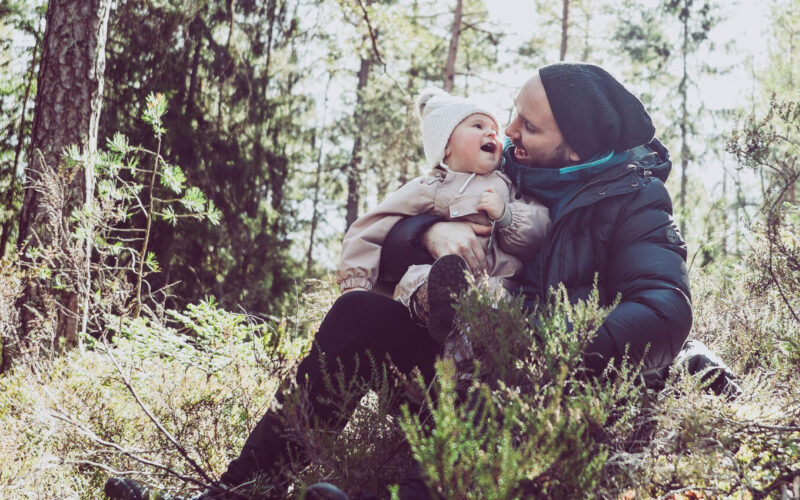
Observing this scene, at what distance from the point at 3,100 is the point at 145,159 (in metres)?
1.82

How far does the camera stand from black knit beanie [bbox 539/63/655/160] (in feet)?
8.87

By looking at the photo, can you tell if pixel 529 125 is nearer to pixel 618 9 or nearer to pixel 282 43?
pixel 282 43

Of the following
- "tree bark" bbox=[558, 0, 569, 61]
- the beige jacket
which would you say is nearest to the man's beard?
the beige jacket

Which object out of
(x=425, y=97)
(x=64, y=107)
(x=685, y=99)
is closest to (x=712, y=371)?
(x=425, y=97)

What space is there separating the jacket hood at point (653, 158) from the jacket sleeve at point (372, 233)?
0.88 metres

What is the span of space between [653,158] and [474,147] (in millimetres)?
761

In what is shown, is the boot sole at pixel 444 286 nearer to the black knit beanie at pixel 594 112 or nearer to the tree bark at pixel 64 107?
the black knit beanie at pixel 594 112

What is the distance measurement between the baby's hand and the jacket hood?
1.93ft

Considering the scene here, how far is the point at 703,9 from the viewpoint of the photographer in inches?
701

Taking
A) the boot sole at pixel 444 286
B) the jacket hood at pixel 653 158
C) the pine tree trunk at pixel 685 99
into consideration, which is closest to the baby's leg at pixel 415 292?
the boot sole at pixel 444 286

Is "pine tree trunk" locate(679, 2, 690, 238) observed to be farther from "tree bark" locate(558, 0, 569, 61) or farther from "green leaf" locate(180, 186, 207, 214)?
"green leaf" locate(180, 186, 207, 214)

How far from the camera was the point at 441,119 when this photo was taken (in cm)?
296

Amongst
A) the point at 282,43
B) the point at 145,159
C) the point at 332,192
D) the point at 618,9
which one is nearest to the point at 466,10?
the point at 618,9

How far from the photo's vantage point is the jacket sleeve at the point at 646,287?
2162 mm
